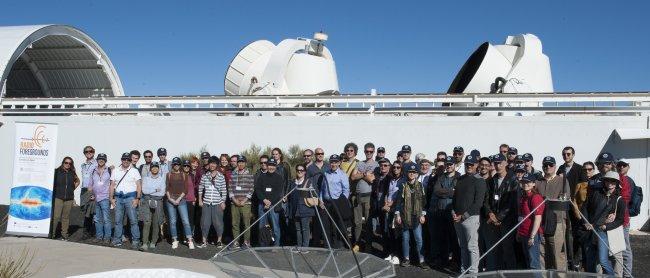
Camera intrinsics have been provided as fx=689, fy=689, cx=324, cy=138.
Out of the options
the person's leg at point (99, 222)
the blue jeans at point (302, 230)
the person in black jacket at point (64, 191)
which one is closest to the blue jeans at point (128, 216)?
the person's leg at point (99, 222)

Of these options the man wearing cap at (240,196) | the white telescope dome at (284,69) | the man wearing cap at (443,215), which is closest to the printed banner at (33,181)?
the man wearing cap at (240,196)

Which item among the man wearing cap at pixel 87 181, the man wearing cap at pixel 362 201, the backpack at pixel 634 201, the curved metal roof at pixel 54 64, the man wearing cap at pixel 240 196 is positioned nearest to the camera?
the backpack at pixel 634 201

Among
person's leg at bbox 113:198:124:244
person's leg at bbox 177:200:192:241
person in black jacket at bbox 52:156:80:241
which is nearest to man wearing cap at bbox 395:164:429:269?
person's leg at bbox 177:200:192:241

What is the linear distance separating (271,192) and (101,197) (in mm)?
3135

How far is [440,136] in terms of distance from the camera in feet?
50.5

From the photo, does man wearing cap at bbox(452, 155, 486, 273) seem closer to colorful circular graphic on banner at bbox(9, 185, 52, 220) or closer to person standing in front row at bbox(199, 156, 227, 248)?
person standing in front row at bbox(199, 156, 227, 248)

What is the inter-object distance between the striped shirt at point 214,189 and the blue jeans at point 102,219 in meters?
1.83

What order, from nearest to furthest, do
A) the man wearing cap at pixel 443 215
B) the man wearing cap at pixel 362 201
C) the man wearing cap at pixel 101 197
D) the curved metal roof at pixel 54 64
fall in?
1. the man wearing cap at pixel 443 215
2. the man wearing cap at pixel 362 201
3. the man wearing cap at pixel 101 197
4. the curved metal roof at pixel 54 64

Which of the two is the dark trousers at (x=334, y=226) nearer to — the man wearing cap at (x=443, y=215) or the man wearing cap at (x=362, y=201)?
the man wearing cap at (x=362, y=201)

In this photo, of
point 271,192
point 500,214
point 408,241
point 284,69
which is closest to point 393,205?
point 408,241

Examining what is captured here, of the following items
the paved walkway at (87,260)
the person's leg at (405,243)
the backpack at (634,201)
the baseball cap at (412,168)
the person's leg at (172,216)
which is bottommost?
the paved walkway at (87,260)

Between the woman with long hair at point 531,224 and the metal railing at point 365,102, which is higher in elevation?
the metal railing at point 365,102

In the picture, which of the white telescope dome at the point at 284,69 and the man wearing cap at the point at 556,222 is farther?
the white telescope dome at the point at 284,69

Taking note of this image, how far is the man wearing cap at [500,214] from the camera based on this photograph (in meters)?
8.76
